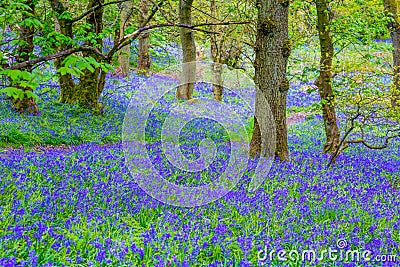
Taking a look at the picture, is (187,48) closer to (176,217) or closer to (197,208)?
(197,208)

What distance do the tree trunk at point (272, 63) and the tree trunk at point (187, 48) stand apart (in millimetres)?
6409

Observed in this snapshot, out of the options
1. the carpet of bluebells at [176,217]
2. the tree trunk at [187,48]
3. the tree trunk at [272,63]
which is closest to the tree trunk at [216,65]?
the tree trunk at [187,48]

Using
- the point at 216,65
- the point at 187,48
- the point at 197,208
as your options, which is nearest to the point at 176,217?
the point at 197,208

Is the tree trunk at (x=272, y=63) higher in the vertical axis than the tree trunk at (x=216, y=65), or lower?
lower

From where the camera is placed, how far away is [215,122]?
58.4 ft

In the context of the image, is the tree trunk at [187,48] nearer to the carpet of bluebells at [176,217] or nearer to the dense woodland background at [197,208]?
the dense woodland background at [197,208]

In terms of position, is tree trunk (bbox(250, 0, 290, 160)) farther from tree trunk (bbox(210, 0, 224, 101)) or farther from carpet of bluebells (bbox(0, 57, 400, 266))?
tree trunk (bbox(210, 0, 224, 101))

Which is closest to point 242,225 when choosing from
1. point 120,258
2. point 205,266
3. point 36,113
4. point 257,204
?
point 257,204

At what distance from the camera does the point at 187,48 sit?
16.9 meters

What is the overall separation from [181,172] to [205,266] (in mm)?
3496

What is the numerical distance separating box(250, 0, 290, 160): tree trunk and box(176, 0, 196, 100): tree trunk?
252 inches

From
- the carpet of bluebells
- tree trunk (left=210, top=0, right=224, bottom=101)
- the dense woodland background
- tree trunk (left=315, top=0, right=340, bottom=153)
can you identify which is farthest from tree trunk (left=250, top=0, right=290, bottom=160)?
tree trunk (left=210, top=0, right=224, bottom=101)

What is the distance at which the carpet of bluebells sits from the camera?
4.07m

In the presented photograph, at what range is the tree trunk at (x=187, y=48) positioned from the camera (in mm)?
16328
